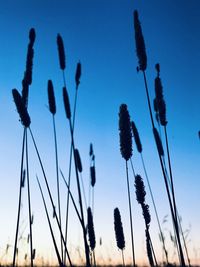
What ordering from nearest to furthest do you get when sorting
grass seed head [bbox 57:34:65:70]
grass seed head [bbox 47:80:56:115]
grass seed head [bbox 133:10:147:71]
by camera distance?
grass seed head [bbox 133:10:147:71]
grass seed head [bbox 47:80:56:115]
grass seed head [bbox 57:34:65:70]

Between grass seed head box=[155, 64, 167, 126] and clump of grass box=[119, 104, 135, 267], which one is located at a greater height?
grass seed head box=[155, 64, 167, 126]

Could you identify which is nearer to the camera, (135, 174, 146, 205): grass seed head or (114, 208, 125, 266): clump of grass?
(135, 174, 146, 205): grass seed head

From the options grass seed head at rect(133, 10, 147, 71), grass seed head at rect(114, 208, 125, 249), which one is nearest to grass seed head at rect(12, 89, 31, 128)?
grass seed head at rect(133, 10, 147, 71)

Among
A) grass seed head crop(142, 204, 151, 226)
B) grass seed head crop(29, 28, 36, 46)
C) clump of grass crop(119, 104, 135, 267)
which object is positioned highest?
grass seed head crop(29, 28, 36, 46)

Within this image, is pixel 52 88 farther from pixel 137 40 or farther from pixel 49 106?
pixel 137 40

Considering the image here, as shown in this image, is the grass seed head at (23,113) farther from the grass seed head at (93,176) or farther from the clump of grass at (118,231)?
the grass seed head at (93,176)

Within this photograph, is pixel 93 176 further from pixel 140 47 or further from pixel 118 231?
pixel 140 47

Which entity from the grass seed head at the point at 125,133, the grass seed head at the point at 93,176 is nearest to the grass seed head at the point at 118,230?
the grass seed head at the point at 125,133

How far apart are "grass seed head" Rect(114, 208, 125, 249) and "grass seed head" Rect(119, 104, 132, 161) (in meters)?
1.57

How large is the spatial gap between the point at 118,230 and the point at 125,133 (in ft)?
5.88

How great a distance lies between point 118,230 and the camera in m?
5.00

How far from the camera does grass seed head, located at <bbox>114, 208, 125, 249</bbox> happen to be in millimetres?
4812

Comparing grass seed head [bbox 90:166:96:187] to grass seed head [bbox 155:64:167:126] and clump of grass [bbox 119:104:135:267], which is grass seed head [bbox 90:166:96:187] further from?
grass seed head [bbox 155:64:167:126]

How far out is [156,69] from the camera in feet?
14.2
